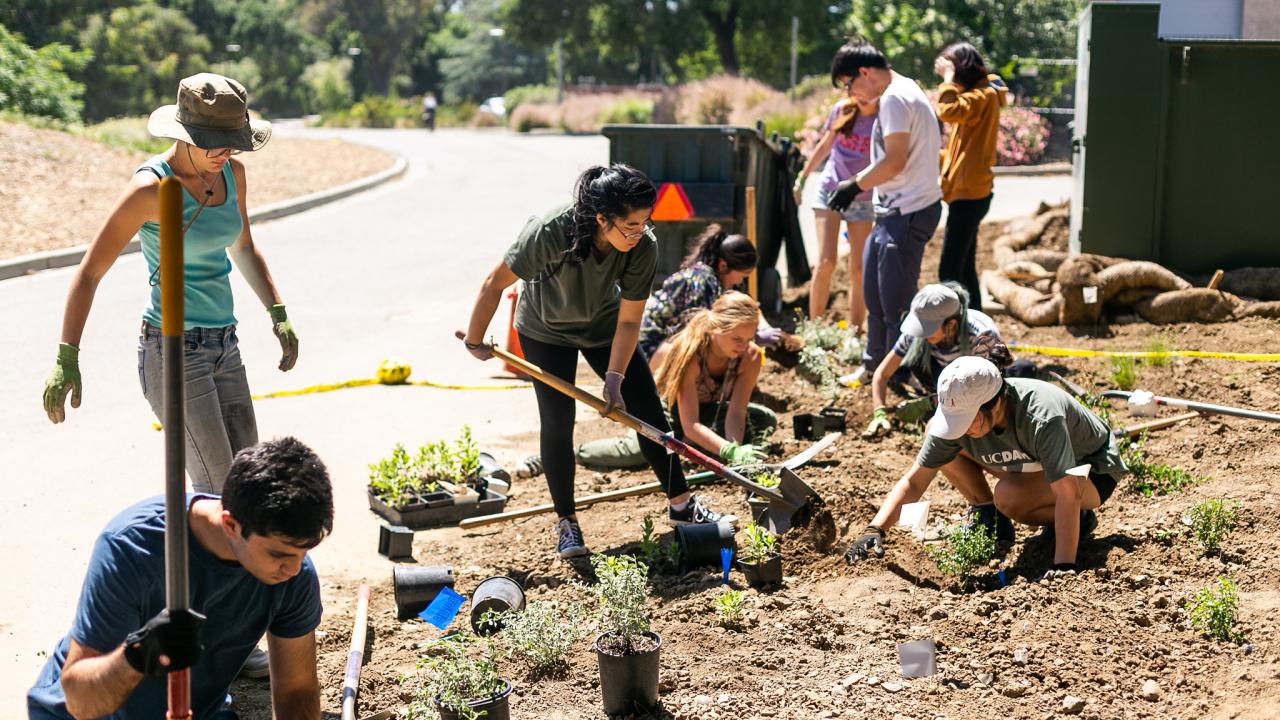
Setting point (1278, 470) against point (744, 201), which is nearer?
point (1278, 470)

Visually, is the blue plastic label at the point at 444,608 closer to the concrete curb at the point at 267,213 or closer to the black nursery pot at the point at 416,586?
the black nursery pot at the point at 416,586

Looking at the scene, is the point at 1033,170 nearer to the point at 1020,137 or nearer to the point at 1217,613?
the point at 1020,137

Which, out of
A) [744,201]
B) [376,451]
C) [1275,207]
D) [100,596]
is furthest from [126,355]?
[1275,207]

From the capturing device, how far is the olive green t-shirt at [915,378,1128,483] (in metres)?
4.83

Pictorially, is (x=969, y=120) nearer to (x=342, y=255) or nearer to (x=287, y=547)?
(x=287, y=547)

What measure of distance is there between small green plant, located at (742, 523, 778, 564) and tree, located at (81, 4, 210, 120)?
47.6 meters

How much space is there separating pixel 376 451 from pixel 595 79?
65.7 meters

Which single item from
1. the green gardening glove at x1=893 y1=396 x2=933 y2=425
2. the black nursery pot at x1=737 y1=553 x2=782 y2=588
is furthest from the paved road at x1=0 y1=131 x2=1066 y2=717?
the green gardening glove at x1=893 y1=396 x2=933 y2=425

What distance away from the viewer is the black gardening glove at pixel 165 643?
106 inches

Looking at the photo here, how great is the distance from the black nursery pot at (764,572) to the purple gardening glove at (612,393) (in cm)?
85

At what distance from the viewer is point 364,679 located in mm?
4320

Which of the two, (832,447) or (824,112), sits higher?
(824,112)

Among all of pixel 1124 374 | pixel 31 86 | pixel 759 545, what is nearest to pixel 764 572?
pixel 759 545

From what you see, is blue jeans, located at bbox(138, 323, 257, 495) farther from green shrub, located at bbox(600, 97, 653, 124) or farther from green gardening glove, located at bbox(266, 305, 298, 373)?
green shrub, located at bbox(600, 97, 653, 124)
